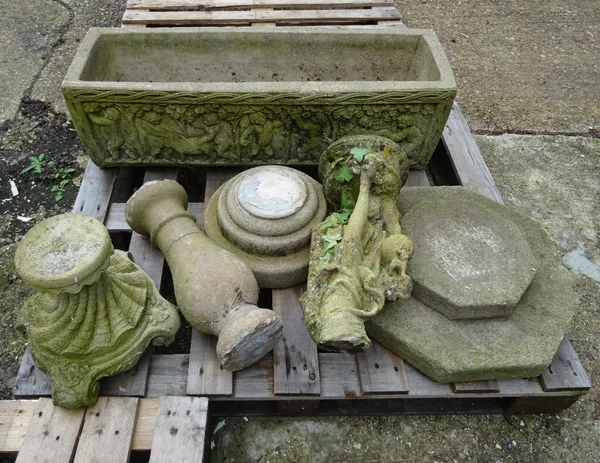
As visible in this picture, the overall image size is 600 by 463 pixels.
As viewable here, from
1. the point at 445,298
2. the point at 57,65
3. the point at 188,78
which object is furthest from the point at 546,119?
the point at 57,65

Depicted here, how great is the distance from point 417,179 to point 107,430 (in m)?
2.43

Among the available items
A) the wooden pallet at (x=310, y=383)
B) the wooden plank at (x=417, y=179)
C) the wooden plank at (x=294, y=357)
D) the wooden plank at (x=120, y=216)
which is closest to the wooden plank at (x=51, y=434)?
the wooden pallet at (x=310, y=383)

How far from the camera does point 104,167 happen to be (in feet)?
10.4

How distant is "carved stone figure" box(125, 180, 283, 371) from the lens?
2.11 m

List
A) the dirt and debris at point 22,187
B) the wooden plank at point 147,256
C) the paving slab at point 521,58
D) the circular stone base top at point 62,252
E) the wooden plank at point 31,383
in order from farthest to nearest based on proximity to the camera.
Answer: the paving slab at point 521,58, the dirt and debris at point 22,187, the wooden plank at point 147,256, the wooden plank at point 31,383, the circular stone base top at point 62,252

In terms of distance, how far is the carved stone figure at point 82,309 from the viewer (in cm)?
186

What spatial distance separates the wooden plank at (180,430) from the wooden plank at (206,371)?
56 mm

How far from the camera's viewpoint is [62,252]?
1.89 metres

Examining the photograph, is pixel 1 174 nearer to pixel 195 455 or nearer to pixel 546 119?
pixel 195 455

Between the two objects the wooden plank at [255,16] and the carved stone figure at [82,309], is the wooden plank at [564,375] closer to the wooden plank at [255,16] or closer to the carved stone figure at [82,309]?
the carved stone figure at [82,309]

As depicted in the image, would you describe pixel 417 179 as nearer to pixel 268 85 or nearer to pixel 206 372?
pixel 268 85

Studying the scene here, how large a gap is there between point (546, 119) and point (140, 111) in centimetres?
364

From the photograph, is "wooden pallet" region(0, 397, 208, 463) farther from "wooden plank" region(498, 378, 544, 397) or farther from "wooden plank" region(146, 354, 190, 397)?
"wooden plank" region(498, 378, 544, 397)

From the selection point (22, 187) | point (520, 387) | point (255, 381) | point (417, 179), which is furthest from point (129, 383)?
point (417, 179)
